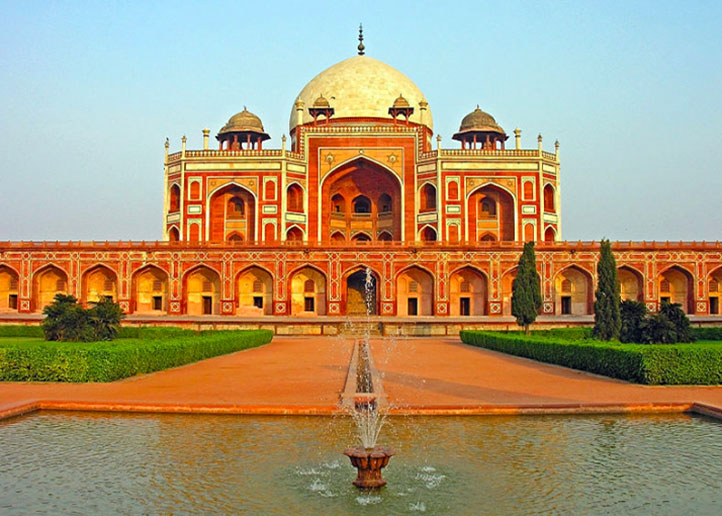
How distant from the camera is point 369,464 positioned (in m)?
4.96

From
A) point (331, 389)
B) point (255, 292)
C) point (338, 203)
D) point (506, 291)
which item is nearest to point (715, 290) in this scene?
point (506, 291)

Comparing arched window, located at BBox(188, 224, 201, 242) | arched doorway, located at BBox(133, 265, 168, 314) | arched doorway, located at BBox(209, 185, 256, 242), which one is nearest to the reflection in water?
arched doorway, located at BBox(133, 265, 168, 314)

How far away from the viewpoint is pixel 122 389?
9.10 m

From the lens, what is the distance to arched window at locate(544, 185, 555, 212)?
33.1m

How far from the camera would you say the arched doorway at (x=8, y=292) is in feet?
95.4

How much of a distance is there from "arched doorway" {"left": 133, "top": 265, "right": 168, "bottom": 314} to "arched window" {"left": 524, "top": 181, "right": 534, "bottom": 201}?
Result: 54.6ft

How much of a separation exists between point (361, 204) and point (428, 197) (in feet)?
14.3

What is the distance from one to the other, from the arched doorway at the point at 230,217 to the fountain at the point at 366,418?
19.2 meters

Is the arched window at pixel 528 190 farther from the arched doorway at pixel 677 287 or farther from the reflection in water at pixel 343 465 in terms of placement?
the reflection in water at pixel 343 465

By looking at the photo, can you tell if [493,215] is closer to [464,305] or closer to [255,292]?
[464,305]

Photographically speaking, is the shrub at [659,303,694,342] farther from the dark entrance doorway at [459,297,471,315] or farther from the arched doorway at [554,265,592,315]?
Result: the dark entrance doorway at [459,297,471,315]

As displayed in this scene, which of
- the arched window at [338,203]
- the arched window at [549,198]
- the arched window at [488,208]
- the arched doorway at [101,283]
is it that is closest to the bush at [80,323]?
the arched doorway at [101,283]

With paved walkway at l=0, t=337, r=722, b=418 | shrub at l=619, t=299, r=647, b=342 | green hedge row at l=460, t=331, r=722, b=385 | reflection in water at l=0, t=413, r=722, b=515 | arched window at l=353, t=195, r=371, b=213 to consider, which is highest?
arched window at l=353, t=195, r=371, b=213

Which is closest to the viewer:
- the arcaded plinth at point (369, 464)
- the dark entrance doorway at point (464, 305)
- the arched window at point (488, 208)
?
the arcaded plinth at point (369, 464)
